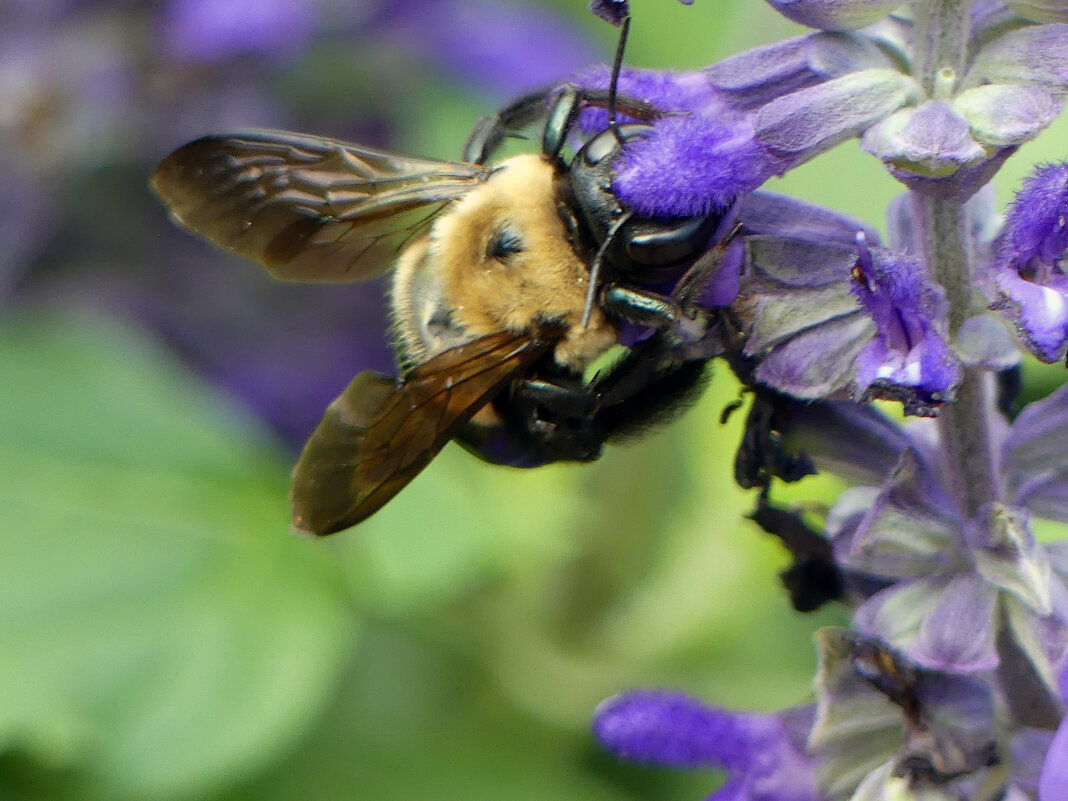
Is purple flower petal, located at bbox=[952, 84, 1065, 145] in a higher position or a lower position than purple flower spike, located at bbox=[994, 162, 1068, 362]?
higher

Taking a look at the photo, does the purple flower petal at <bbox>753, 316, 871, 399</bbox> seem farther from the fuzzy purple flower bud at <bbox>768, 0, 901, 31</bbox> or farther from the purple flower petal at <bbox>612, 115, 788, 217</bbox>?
the fuzzy purple flower bud at <bbox>768, 0, 901, 31</bbox>

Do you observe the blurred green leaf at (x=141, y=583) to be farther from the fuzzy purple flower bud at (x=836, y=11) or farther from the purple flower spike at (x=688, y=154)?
the fuzzy purple flower bud at (x=836, y=11)

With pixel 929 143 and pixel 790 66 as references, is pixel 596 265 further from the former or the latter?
pixel 929 143

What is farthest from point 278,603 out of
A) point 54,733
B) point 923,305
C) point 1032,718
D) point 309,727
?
point 923,305

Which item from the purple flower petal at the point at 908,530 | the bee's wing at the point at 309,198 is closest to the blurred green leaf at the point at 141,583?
the bee's wing at the point at 309,198

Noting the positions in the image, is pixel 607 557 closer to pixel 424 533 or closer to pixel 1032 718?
pixel 424 533

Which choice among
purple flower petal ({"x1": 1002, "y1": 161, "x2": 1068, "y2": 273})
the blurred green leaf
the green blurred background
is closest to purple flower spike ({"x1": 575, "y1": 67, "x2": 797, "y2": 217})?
purple flower petal ({"x1": 1002, "y1": 161, "x2": 1068, "y2": 273})

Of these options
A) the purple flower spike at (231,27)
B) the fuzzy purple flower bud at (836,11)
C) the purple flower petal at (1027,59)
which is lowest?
the purple flower spike at (231,27)
